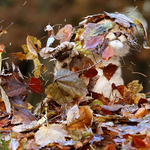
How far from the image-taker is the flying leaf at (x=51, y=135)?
489mm

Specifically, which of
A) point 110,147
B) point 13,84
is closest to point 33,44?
point 13,84

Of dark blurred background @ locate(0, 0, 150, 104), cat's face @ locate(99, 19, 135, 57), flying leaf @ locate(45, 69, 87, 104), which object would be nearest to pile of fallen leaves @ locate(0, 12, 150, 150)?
flying leaf @ locate(45, 69, 87, 104)

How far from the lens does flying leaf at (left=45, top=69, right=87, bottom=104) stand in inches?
29.6

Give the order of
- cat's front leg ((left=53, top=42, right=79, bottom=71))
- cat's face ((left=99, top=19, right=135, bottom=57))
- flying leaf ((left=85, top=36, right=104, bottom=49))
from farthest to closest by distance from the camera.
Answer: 1. cat's face ((left=99, top=19, right=135, bottom=57))
2. cat's front leg ((left=53, top=42, right=79, bottom=71))
3. flying leaf ((left=85, top=36, right=104, bottom=49))

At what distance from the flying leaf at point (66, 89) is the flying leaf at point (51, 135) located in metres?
0.21

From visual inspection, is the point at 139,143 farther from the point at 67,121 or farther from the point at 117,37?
the point at 117,37

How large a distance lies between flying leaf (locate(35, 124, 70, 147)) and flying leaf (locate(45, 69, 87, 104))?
21 cm

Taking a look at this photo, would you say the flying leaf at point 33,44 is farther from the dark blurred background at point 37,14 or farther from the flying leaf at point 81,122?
the dark blurred background at point 37,14

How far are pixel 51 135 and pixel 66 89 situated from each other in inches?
10.4

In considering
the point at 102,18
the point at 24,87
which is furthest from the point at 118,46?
the point at 24,87

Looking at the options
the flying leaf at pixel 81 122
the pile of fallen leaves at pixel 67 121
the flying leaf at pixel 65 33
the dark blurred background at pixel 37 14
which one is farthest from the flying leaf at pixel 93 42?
the dark blurred background at pixel 37 14

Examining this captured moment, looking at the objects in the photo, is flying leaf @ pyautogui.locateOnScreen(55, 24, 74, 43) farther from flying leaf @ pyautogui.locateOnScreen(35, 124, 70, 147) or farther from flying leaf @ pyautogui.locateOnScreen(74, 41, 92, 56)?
flying leaf @ pyautogui.locateOnScreen(35, 124, 70, 147)

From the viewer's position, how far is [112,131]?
0.55 meters

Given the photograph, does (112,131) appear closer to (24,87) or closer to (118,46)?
(24,87)
